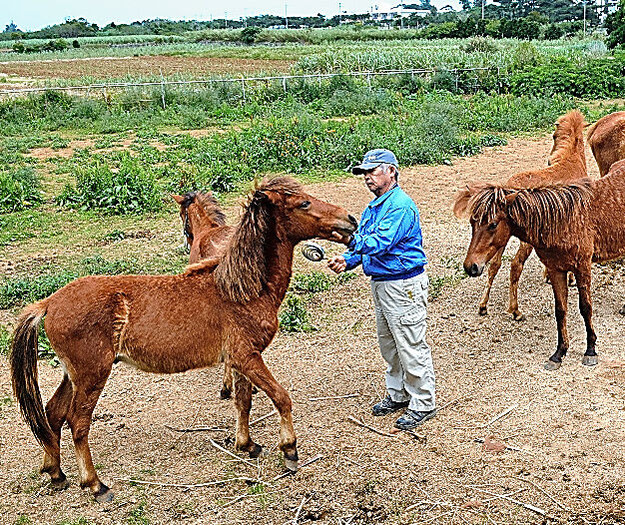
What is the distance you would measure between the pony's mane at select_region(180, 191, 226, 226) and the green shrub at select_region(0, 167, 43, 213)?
6.45 metres

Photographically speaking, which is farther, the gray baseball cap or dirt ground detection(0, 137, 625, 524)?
the gray baseball cap

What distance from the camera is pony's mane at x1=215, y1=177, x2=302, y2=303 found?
182 inches

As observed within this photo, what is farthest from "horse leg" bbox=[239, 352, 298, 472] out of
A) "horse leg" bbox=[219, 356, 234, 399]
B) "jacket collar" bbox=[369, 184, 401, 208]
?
"jacket collar" bbox=[369, 184, 401, 208]

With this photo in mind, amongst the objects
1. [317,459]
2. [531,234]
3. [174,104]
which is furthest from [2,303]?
[174,104]

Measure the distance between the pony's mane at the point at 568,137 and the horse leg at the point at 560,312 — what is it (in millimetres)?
2397

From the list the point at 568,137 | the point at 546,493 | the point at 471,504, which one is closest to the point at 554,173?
the point at 568,137

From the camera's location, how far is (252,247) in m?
4.67

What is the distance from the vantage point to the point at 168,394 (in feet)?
20.0

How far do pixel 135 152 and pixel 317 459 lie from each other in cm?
1304

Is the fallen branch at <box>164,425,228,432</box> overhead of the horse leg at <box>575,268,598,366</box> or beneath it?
beneath

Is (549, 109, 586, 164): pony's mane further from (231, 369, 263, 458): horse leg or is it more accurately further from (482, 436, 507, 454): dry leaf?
(231, 369, 263, 458): horse leg

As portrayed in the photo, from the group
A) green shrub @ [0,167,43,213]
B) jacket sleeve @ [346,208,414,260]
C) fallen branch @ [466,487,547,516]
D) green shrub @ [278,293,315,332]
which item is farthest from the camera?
green shrub @ [0,167,43,213]

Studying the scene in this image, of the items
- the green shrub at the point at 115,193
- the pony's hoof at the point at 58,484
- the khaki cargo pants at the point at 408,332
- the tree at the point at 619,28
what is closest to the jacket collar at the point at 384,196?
the khaki cargo pants at the point at 408,332

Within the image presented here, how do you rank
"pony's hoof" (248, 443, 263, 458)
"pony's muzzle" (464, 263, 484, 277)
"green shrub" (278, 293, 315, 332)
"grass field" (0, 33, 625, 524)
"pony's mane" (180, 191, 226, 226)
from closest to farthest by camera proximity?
"grass field" (0, 33, 625, 524) → "pony's hoof" (248, 443, 263, 458) → "pony's muzzle" (464, 263, 484, 277) → "pony's mane" (180, 191, 226, 226) → "green shrub" (278, 293, 315, 332)
